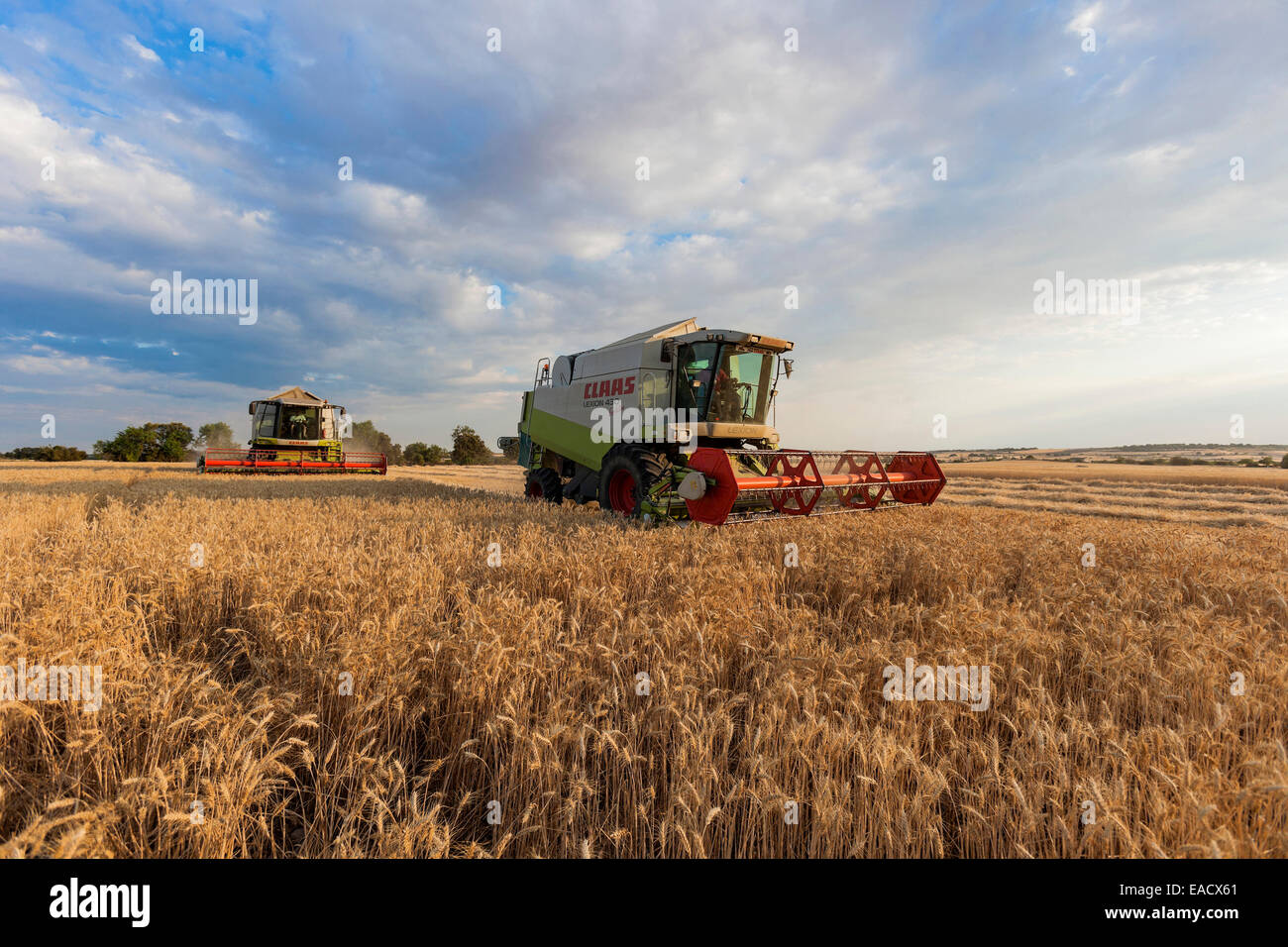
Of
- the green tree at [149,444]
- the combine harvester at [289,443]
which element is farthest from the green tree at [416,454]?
the combine harvester at [289,443]

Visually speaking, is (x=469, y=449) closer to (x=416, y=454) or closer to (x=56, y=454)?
(x=416, y=454)

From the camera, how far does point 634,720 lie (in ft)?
8.23

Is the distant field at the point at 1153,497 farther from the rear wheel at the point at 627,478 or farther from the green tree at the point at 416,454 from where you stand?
the green tree at the point at 416,454

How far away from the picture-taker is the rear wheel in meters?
8.99

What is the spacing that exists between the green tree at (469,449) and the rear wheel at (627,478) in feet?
184

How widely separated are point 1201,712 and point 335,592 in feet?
17.5

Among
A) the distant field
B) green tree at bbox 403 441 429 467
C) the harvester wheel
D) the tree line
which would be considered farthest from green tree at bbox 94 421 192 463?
the distant field

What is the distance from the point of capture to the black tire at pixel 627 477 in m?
9.00

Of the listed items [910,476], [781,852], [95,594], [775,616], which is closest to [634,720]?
[781,852]

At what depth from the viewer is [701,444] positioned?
32.4 ft

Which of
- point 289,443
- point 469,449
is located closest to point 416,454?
point 469,449

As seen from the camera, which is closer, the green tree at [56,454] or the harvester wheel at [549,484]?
the harvester wheel at [549,484]

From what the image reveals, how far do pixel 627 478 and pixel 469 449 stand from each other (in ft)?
191

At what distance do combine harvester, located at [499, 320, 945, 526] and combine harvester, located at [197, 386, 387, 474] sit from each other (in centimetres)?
2068
